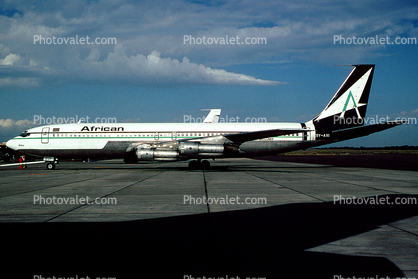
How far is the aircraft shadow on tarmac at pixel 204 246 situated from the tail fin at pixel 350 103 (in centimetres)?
1928

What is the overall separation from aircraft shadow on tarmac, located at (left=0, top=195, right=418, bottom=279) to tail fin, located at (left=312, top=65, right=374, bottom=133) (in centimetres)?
1928

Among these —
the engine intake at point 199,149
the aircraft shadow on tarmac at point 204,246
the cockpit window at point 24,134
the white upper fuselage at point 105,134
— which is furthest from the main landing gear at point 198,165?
the aircraft shadow on tarmac at point 204,246

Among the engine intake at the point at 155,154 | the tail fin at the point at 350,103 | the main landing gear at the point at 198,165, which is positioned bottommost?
the main landing gear at the point at 198,165

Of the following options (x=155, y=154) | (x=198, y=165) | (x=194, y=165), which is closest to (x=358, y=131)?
(x=198, y=165)

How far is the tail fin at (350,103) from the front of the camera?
82.7ft

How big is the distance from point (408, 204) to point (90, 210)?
8.58 metres

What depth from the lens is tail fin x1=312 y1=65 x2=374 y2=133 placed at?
25.2m

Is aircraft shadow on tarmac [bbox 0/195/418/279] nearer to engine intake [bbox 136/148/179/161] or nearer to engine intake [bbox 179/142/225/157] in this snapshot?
engine intake [bbox 179/142/225/157]

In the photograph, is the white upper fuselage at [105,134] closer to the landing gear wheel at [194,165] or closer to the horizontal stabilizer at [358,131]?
the landing gear wheel at [194,165]

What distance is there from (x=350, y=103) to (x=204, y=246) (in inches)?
→ 950

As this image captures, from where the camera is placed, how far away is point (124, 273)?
3883mm

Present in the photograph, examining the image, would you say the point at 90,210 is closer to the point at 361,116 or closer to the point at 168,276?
the point at 168,276

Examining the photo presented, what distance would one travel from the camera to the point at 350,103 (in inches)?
1005

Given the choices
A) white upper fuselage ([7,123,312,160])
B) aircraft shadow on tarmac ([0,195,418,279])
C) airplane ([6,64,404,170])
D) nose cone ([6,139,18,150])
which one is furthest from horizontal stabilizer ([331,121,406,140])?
nose cone ([6,139,18,150])
